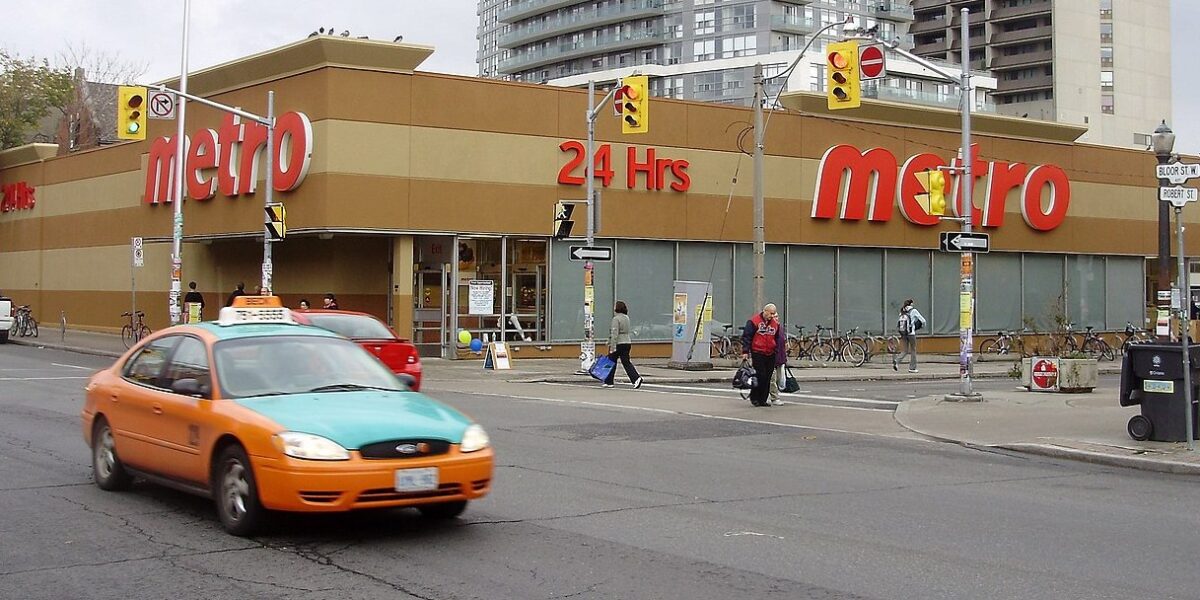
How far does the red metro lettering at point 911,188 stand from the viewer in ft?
127

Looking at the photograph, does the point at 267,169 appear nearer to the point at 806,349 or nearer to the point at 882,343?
the point at 806,349

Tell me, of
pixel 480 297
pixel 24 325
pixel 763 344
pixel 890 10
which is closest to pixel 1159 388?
pixel 763 344

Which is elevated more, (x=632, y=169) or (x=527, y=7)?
(x=527, y=7)

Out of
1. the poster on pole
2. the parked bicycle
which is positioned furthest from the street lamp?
the poster on pole

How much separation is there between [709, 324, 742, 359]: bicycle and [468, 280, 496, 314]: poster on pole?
7182mm

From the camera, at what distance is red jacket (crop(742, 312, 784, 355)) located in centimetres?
2028

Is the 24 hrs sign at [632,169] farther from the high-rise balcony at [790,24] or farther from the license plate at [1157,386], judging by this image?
the high-rise balcony at [790,24]

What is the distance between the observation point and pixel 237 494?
8.41 metres

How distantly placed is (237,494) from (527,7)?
10964 centimetres

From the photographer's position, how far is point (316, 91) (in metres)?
31.0

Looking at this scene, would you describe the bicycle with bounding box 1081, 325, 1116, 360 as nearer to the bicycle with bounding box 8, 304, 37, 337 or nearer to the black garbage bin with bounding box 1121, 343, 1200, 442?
the black garbage bin with bounding box 1121, 343, 1200, 442

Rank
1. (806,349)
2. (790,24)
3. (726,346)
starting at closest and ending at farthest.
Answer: (726,346), (806,349), (790,24)

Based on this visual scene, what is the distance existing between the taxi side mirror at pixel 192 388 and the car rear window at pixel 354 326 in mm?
10073

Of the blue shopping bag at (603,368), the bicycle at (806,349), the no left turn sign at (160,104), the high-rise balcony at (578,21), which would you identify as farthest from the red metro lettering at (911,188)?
the high-rise balcony at (578,21)
